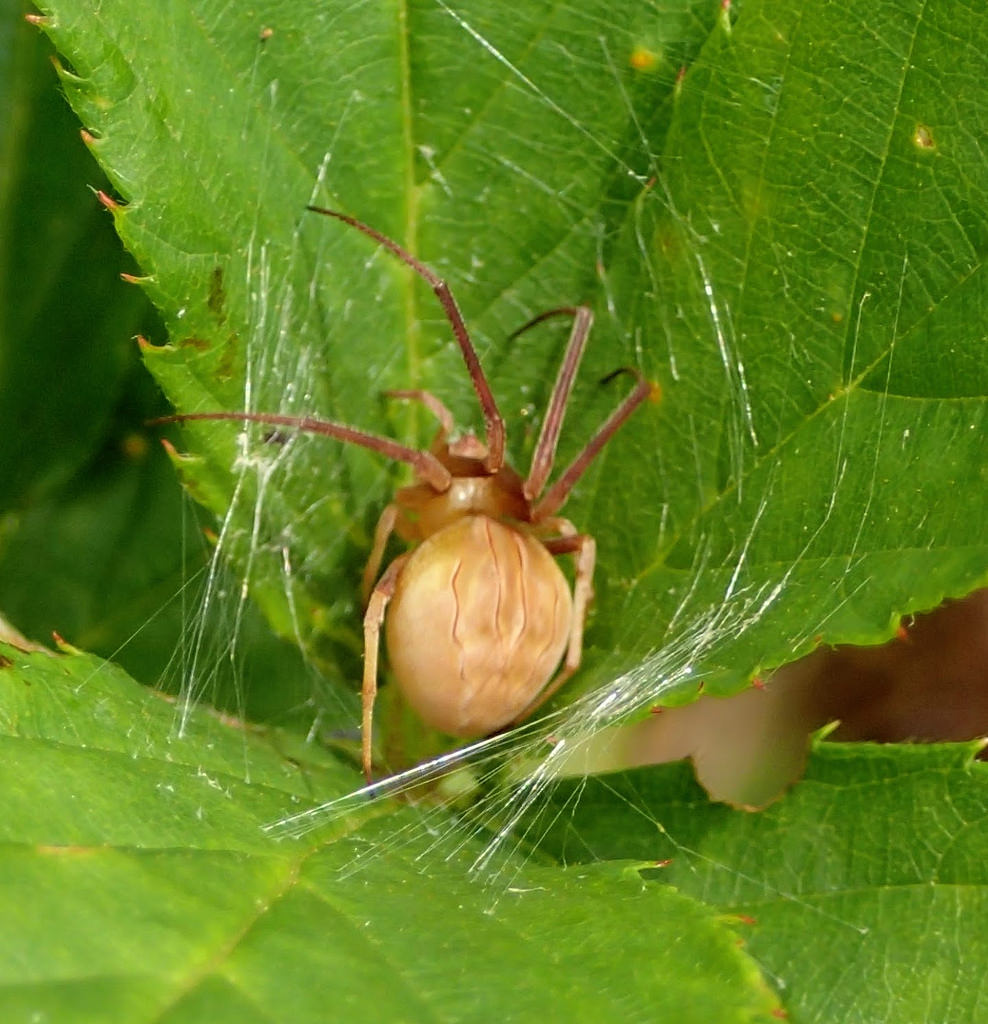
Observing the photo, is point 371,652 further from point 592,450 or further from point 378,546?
point 592,450

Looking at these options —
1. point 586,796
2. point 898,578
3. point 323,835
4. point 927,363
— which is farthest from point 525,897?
point 927,363

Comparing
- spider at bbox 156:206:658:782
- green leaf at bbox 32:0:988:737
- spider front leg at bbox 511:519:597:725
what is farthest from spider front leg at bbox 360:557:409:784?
spider front leg at bbox 511:519:597:725

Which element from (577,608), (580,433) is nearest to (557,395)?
(580,433)

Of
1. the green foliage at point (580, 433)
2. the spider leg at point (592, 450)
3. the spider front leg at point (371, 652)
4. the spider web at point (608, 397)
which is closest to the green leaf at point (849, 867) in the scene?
the green foliage at point (580, 433)

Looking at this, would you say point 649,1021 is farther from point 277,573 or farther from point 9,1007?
point 277,573

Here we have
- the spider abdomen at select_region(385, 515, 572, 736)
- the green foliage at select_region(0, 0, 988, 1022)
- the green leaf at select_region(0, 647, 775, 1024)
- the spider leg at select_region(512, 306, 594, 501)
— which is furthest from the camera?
the spider leg at select_region(512, 306, 594, 501)

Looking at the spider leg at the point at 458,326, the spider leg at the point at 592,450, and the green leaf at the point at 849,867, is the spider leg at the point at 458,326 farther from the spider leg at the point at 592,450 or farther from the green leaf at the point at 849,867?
the green leaf at the point at 849,867

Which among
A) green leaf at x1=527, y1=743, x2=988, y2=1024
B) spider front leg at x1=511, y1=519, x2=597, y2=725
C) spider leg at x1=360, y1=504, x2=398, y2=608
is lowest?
green leaf at x1=527, y1=743, x2=988, y2=1024

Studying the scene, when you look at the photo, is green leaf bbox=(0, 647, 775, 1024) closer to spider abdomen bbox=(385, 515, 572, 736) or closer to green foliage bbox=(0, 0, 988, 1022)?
green foliage bbox=(0, 0, 988, 1022)
